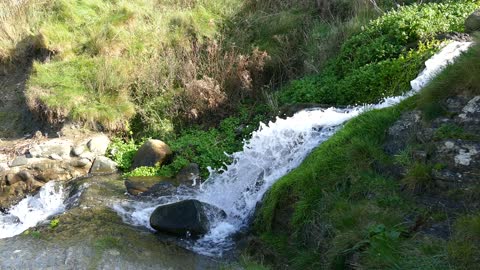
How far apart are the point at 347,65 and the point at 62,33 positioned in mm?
6514

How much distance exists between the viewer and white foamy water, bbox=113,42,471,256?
639 centimetres

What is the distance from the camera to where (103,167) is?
8.68 meters

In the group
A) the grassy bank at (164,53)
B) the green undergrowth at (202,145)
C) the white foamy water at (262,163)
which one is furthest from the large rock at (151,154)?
the white foamy water at (262,163)

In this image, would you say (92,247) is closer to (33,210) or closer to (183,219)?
(183,219)

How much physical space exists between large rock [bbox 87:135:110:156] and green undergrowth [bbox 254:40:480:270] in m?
4.17

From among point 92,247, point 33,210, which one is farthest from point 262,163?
point 33,210

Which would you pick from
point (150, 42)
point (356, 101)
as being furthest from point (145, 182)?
point (150, 42)

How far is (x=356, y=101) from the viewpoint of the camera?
7.99 meters

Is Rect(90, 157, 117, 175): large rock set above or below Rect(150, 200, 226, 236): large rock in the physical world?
below

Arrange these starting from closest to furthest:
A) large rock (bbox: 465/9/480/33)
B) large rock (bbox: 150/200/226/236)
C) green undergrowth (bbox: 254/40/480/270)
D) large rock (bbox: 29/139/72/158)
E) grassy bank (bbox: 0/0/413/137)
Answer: green undergrowth (bbox: 254/40/480/270), large rock (bbox: 150/200/226/236), large rock (bbox: 465/9/480/33), large rock (bbox: 29/139/72/158), grassy bank (bbox: 0/0/413/137)

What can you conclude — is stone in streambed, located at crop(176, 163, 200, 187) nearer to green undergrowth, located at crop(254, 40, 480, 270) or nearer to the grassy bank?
the grassy bank

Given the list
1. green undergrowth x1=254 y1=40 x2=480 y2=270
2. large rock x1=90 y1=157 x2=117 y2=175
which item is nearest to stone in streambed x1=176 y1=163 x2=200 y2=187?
large rock x1=90 y1=157 x2=117 y2=175

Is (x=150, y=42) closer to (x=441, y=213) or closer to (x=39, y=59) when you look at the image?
(x=39, y=59)

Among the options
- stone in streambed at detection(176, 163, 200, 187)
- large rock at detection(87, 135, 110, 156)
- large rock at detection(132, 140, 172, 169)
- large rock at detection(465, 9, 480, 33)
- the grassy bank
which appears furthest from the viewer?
the grassy bank
